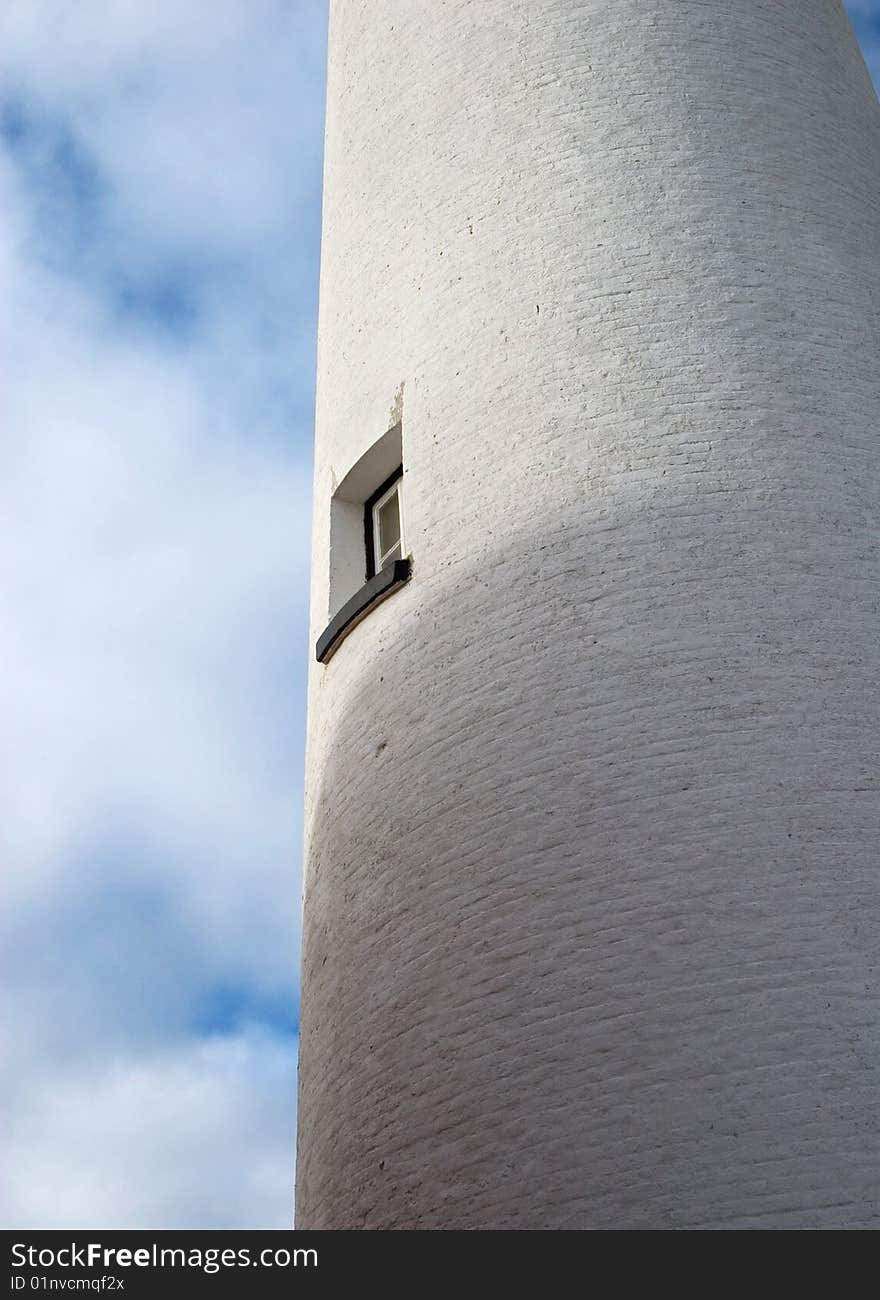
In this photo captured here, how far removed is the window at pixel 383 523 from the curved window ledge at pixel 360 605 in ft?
0.76

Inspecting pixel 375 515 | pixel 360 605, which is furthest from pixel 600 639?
pixel 375 515

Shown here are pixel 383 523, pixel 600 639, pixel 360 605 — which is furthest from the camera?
pixel 383 523

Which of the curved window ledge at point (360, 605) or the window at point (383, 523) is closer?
the curved window ledge at point (360, 605)

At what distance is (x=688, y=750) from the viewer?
7289 millimetres

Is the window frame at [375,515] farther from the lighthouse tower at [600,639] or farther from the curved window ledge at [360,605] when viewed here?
the curved window ledge at [360,605]

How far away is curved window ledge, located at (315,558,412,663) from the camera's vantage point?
29.2 feet

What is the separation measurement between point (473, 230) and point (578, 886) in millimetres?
4418

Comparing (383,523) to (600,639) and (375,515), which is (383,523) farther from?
(600,639)

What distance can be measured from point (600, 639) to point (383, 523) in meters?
2.65

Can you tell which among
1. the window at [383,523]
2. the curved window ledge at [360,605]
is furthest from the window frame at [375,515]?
the curved window ledge at [360,605]

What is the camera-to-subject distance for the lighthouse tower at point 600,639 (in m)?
6.68

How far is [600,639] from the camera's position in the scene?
776 centimetres
